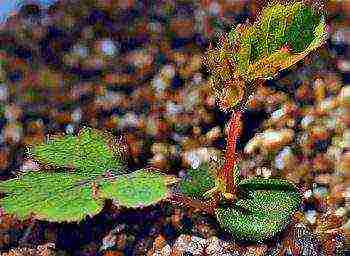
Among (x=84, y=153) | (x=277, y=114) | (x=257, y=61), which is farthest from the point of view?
(x=277, y=114)

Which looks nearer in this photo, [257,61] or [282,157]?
[257,61]

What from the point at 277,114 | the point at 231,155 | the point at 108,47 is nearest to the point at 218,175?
the point at 231,155

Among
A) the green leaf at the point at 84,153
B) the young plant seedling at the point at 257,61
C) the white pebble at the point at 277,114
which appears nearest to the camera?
the young plant seedling at the point at 257,61

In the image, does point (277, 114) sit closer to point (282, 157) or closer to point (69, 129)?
point (282, 157)

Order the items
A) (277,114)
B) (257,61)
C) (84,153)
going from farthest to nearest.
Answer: (277,114)
(84,153)
(257,61)

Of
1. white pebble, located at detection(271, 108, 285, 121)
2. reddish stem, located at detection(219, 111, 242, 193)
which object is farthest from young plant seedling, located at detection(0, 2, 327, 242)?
white pebble, located at detection(271, 108, 285, 121)

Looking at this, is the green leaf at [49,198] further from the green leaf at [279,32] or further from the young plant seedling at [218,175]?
the green leaf at [279,32]

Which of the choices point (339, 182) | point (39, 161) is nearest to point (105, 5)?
point (39, 161)

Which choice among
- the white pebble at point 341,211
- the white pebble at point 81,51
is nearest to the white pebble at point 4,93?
the white pebble at point 81,51
